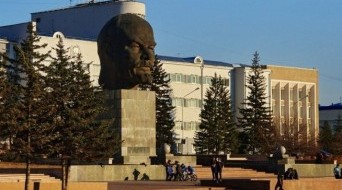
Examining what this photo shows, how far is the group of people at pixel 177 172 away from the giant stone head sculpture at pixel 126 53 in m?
5.24

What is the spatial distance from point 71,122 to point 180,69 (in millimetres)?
68136

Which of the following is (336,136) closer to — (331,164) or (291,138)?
(291,138)

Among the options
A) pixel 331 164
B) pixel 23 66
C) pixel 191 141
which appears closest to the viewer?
pixel 23 66

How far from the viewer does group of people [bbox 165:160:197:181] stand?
4525 cm

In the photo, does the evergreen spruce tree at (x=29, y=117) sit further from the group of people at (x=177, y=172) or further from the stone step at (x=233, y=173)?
the stone step at (x=233, y=173)

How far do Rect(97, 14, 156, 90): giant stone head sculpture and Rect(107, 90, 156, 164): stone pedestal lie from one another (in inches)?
39.9

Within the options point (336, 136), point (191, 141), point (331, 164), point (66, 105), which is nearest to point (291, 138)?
point (336, 136)

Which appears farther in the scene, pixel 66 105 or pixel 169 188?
pixel 169 188

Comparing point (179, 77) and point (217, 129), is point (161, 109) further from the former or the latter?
point (179, 77)

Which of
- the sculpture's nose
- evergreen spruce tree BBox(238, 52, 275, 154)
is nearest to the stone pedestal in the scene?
the sculpture's nose

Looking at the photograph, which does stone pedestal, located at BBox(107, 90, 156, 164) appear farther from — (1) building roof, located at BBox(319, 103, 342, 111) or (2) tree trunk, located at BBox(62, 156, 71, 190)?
(1) building roof, located at BBox(319, 103, 342, 111)

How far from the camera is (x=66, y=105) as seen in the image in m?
34.7

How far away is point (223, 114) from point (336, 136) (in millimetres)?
22010

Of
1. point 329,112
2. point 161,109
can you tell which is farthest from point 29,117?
point 329,112
